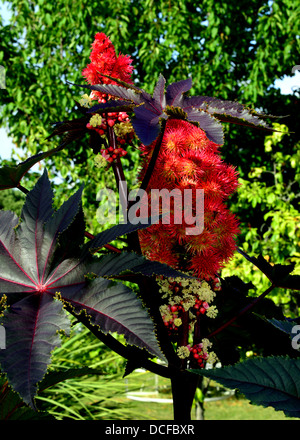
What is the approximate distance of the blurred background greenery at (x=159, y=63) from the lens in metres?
4.32

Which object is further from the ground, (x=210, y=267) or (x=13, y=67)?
(x=13, y=67)

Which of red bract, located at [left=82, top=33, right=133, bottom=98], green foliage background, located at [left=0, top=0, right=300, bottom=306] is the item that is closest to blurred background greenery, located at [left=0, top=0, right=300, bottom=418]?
green foliage background, located at [left=0, top=0, right=300, bottom=306]

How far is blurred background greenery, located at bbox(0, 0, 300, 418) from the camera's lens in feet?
14.2

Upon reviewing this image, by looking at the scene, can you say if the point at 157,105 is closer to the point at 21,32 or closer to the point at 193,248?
the point at 193,248

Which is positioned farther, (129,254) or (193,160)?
(193,160)

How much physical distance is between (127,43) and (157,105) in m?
4.42

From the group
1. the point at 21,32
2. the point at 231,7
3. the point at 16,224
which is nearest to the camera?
the point at 16,224

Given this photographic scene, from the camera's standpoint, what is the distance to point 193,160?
641 mm

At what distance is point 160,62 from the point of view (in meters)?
4.50
